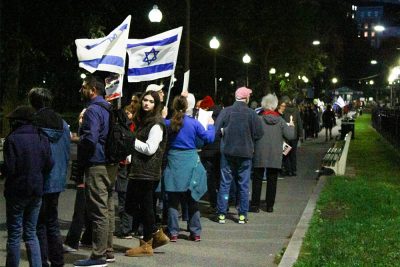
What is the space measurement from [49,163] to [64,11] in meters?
17.3

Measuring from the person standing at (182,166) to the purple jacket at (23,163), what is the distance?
2579 millimetres

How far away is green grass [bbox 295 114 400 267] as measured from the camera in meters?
7.77

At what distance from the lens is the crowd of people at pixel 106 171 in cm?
633

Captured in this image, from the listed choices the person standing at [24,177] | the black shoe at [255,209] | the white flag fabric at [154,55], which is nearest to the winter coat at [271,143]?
the black shoe at [255,209]

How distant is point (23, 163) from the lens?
20.5ft

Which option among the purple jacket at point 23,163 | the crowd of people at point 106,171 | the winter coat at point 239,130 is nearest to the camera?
the purple jacket at point 23,163

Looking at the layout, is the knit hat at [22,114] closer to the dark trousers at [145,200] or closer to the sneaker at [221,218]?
the dark trousers at [145,200]

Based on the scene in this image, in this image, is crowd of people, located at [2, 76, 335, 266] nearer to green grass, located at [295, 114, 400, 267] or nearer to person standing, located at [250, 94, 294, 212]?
person standing, located at [250, 94, 294, 212]

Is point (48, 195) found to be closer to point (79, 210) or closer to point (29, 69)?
point (79, 210)

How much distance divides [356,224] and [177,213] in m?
2.55

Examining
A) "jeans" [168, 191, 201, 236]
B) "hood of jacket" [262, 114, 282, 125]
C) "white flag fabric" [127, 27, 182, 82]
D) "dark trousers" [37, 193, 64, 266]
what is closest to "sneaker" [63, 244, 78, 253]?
"dark trousers" [37, 193, 64, 266]

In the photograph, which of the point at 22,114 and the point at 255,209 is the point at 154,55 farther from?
the point at 22,114

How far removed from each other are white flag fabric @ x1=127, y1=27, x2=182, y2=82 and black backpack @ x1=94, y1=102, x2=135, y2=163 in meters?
3.30

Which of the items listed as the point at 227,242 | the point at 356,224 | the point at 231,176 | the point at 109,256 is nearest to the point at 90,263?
the point at 109,256
